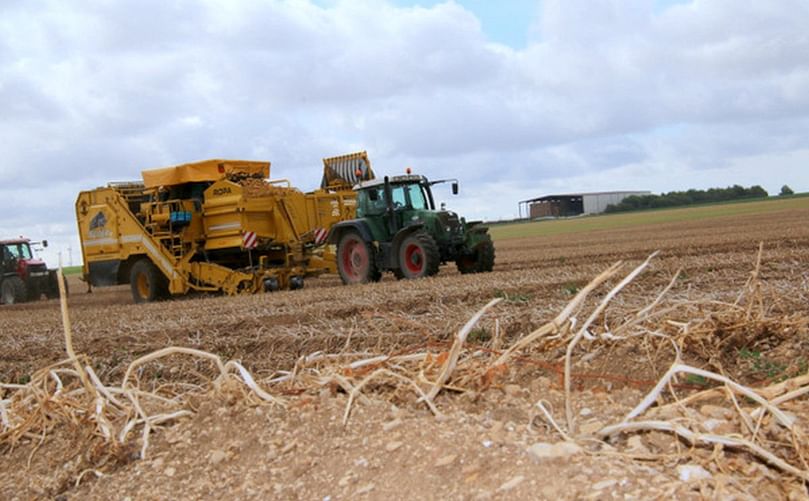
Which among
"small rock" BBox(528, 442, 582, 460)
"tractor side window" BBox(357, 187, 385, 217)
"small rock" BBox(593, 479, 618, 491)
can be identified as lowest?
"small rock" BBox(593, 479, 618, 491)

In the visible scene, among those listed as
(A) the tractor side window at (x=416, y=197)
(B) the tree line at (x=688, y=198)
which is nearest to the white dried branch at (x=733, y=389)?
(A) the tractor side window at (x=416, y=197)

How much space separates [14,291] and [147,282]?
21.0ft

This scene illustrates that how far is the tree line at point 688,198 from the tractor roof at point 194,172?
184 ft

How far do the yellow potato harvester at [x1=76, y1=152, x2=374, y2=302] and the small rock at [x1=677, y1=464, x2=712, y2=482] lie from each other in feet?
46.1

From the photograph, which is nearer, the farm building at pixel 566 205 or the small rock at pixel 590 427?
the small rock at pixel 590 427

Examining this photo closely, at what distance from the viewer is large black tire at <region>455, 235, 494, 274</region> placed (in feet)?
52.7

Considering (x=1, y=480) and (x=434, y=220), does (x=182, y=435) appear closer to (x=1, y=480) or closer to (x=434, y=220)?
(x=1, y=480)

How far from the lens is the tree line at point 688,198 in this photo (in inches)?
2744

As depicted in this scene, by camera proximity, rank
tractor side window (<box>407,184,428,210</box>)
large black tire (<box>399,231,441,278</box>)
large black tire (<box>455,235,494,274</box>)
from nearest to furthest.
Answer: large black tire (<box>399,231,441,278</box>) → large black tire (<box>455,235,494,274</box>) → tractor side window (<box>407,184,428,210</box>)

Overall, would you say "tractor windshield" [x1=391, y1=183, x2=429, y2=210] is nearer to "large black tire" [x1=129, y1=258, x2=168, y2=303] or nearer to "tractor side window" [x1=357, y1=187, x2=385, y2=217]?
"tractor side window" [x1=357, y1=187, x2=385, y2=217]

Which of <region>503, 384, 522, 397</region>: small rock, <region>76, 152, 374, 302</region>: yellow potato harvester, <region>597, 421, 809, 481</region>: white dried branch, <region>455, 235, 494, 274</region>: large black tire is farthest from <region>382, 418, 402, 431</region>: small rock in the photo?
<region>76, 152, 374, 302</region>: yellow potato harvester

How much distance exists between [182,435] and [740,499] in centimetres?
253

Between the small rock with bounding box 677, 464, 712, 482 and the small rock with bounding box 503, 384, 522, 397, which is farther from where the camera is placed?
the small rock with bounding box 503, 384, 522, 397

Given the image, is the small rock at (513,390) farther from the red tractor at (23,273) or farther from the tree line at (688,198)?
the tree line at (688,198)
